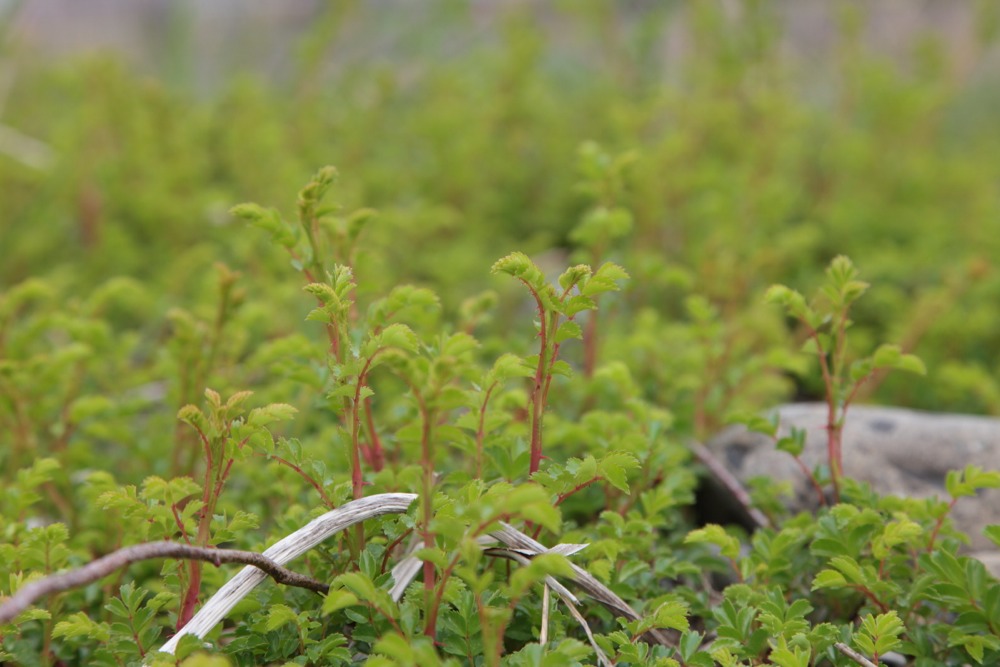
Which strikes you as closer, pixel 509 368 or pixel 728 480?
pixel 509 368

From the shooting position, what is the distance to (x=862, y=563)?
5.64 feet

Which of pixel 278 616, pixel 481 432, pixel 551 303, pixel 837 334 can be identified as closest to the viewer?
pixel 278 616

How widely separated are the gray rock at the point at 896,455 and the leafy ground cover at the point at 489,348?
0.13 metres

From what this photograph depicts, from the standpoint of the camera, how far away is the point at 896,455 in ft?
7.54

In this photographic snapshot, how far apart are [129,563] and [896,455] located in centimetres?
186

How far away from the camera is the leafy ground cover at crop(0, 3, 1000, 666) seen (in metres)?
1.50

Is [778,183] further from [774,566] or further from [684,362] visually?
[774,566]

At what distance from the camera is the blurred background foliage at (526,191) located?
271 cm

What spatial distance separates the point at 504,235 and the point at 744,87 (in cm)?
142

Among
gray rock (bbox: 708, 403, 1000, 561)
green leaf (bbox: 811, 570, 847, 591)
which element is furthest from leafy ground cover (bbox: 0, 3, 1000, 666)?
gray rock (bbox: 708, 403, 1000, 561)

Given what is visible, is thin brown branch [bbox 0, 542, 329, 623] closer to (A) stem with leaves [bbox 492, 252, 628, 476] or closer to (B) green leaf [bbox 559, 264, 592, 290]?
(A) stem with leaves [bbox 492, 252, 628, 476]

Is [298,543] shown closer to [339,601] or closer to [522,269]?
[339,601]

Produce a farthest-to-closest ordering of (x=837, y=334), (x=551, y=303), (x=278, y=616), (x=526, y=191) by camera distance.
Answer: (x=526, y=191)
(x=837, y=334)
(x=551, y=303)
(x=278, y=616)

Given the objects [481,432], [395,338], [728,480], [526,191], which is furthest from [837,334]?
[526,191]
